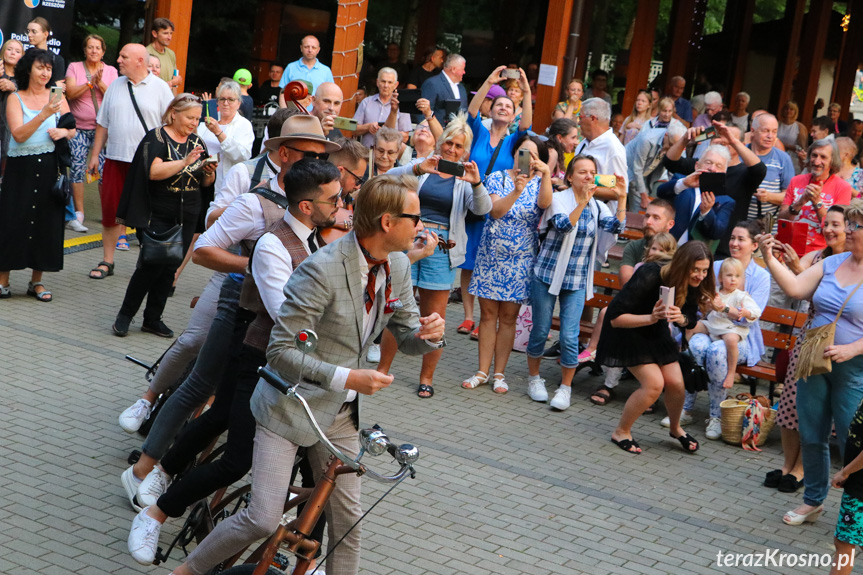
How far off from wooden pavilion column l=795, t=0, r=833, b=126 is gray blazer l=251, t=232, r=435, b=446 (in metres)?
20.1

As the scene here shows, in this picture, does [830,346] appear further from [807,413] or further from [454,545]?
[454,545]

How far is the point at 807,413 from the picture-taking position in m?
6.31

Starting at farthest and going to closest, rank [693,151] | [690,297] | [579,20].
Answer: [579,20] < [693,151] < [690,297]

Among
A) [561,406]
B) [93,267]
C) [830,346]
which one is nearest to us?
[830,346]

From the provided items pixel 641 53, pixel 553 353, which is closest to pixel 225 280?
pixel 553 353

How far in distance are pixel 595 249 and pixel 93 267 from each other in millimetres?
5050

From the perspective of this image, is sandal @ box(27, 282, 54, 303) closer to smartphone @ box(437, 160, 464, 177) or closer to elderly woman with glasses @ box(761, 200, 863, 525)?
smartphone @ box(437, 160, 464, 177)

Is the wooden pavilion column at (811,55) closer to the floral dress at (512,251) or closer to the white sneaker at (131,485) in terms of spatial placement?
the floral dress at (512,251)

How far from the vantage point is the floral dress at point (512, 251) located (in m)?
8.25

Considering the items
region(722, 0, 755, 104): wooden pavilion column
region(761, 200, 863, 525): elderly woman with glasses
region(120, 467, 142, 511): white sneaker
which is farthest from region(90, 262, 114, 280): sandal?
region(722, 0, 755, 104): wooden pavilion column

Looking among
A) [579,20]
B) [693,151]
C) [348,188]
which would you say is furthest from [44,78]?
[579,20]

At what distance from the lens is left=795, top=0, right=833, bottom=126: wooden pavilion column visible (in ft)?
72.9

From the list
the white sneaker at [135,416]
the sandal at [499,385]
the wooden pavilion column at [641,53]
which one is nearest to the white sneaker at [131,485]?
the white sneaker at [135,416]

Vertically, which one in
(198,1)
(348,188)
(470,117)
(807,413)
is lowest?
(807,413)
